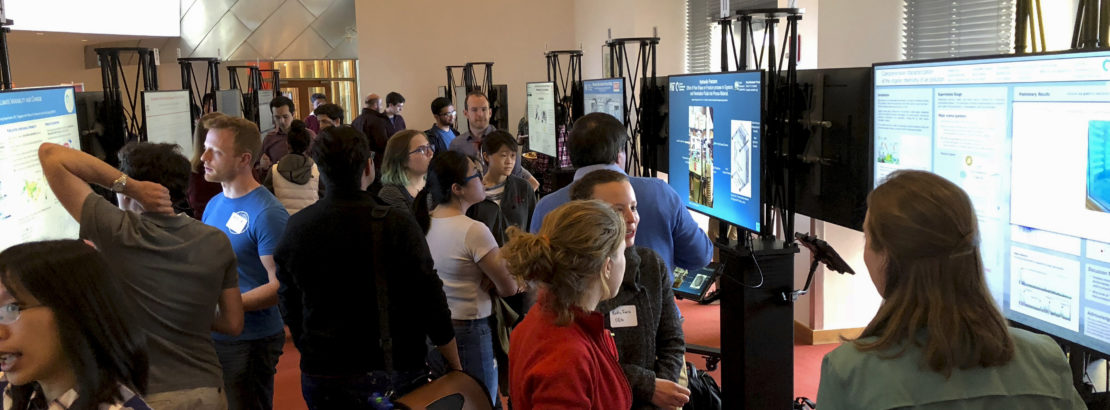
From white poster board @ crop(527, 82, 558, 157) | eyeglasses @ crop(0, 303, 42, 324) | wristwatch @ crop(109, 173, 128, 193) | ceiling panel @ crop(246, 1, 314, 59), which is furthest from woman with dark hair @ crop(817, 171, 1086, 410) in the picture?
ceiling panel @ crop(246, 1, 314, 59)

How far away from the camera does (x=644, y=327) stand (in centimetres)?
216

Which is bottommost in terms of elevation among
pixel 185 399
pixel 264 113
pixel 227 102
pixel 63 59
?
pixel 185 399

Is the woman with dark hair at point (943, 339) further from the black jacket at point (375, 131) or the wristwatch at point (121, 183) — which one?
the black jacket at point (375, 131)

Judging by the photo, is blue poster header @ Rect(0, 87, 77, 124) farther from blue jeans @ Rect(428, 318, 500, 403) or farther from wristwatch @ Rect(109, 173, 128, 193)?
blue jeans @ Rect(428, 318, 500, 403)

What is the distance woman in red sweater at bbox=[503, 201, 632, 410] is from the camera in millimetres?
1679

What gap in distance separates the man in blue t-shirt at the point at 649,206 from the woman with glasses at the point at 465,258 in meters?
0.20

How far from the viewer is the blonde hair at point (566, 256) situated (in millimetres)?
1703

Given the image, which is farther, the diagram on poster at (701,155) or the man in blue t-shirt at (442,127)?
the man in blue t-shirt at (442,127)

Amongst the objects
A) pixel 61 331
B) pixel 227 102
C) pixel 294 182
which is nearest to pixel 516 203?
pixel 294 182

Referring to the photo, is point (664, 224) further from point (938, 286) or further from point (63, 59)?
point (63, 59)

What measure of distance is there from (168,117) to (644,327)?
3.96m

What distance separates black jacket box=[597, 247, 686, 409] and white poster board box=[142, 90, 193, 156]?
Result: 3.44 metres

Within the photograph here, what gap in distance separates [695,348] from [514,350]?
2698 millimetres

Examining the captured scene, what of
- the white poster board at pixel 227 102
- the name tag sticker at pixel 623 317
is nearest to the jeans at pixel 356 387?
the name tag sticker at pixel 623 317
